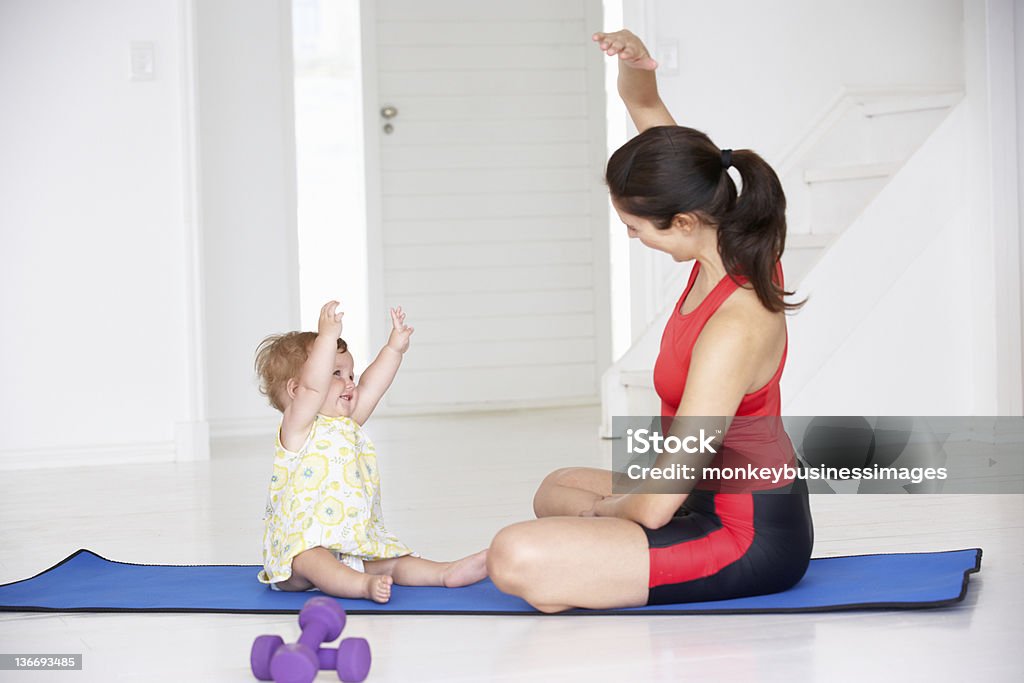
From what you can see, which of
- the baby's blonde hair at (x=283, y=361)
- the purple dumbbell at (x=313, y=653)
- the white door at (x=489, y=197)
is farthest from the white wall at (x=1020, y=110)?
the purple dumbbell at (x=313, y=653)

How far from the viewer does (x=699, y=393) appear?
1674 millimetres

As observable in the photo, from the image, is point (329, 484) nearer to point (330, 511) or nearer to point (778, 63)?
point (330, 511)

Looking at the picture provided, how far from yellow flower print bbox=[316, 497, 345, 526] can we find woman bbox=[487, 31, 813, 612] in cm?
31

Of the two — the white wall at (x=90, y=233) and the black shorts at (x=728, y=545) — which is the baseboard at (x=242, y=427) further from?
the black shorts at (x=728, y=545)

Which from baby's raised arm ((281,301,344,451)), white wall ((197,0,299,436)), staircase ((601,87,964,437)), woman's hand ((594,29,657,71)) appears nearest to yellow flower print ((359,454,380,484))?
baby's raised arm ((281,301,344,451))

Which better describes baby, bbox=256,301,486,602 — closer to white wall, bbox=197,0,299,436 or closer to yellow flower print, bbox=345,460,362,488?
yellow flower print, bbox=345,460,362,488

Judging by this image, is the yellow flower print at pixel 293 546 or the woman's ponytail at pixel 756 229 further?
the yellow flower print at pixel 293 546

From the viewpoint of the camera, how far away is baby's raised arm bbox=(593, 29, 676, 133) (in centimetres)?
200

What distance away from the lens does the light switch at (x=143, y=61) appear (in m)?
3.97

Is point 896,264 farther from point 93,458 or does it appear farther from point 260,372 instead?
point 93,458

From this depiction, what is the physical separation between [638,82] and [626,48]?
109mm

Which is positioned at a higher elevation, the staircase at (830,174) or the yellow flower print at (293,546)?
the staircase at (830,174)

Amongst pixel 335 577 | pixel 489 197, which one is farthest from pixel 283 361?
pixel 489 197

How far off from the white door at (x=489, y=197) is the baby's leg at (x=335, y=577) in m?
3.48
